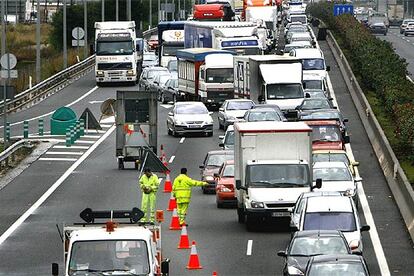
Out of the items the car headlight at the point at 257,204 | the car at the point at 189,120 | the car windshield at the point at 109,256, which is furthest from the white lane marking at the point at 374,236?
the car at the point at 189,120

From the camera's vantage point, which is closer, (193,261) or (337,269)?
(337,269)

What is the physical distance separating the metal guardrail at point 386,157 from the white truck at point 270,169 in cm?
277

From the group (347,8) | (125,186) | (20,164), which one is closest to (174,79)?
(20,164)

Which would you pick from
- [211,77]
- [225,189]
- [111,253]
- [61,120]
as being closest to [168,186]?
[225,189]

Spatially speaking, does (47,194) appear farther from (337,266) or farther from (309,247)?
(337,266)

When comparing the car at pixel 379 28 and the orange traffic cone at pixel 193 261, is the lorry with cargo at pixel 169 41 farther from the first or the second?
the orange traffic cone at pixel 193 261

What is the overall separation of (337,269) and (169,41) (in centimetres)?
7259

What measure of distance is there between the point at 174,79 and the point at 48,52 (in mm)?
58796

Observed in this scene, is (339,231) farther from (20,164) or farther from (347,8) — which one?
(347,8)

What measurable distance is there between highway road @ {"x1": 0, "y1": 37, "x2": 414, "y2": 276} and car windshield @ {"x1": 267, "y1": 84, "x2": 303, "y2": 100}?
3.21 metres

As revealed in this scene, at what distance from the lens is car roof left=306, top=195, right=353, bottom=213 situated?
30391 mm

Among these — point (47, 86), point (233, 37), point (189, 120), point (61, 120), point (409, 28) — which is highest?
point (233, 37)

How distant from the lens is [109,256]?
21453mm

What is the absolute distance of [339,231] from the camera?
28.1 m
